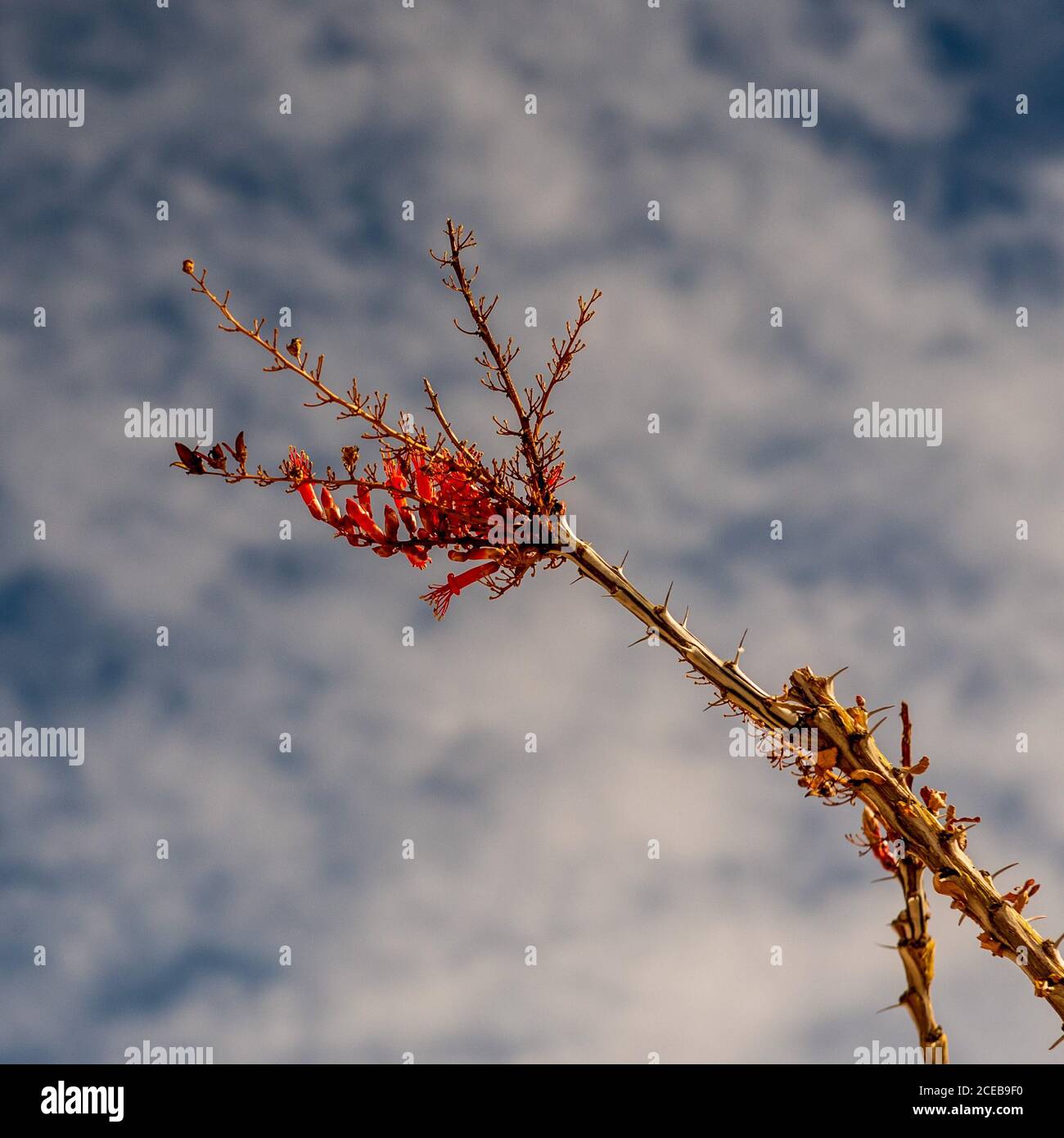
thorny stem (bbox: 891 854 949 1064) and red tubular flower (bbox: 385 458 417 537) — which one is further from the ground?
red tubular flower (bbox: 385 458 417 537)

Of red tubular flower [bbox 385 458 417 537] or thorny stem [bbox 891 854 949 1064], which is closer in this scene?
red tubular flower [bbox 385 458 417 537]

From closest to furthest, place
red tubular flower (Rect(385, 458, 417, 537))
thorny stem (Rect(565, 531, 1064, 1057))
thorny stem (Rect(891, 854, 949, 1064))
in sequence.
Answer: thorny stem (Rect(565, 531, 1064, 1057)), red tubular flower (Rect(385, 458, 417, 537)), thorny stem (Rect(891, 854, 949, 1064))

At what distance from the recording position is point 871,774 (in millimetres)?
→ 3213

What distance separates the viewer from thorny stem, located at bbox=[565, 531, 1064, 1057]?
10.2 ft

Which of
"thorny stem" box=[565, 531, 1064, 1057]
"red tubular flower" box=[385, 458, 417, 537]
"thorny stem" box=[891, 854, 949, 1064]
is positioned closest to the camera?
"thorny stem" box=[565, 531, 1064, 1057]

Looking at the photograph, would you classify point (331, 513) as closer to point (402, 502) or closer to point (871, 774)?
point (402, 502)

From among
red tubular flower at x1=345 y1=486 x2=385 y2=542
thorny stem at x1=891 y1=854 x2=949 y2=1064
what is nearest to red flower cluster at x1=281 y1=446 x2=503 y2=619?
red tubular flower at x1=345 y1=486 x2=385 y2=542

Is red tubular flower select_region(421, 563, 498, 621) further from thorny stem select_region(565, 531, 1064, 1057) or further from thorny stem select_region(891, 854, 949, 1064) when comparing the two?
thorny stem select_region(891, 854, 949, 1064)

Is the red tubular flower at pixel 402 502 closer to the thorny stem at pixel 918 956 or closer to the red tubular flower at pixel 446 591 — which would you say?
the red tubular flower at pixel 446 591

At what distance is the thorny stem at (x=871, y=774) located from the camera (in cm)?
312

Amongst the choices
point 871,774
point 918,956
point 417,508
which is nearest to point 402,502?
point 417,508
